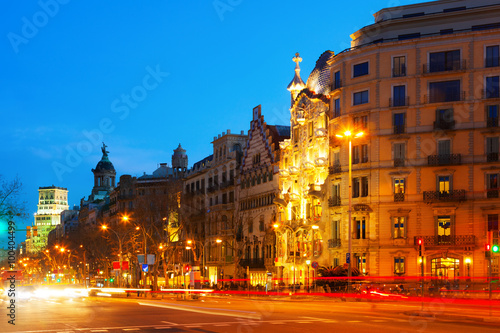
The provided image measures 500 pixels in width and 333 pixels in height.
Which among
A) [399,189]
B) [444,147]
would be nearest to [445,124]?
[444,147]

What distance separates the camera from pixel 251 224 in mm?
89938

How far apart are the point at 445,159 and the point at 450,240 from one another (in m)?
7.14

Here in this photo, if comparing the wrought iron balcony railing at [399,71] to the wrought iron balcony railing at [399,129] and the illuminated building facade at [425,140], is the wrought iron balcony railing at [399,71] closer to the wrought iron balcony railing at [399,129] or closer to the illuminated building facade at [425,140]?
the illuminated building facade at [425,140]

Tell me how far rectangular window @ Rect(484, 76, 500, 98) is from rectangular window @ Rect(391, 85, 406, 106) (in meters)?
7.21

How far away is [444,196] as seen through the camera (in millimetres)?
60875

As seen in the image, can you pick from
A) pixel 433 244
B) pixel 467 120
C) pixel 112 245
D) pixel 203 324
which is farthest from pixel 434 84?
pixel 112 245

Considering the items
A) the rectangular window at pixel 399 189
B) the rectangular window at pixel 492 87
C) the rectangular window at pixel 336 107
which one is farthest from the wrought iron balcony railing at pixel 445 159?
the rectangular window at pixel 336 107

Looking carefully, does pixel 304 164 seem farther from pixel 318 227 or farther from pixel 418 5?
pixel 418 5

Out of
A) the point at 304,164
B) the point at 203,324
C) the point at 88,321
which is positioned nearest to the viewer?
the point at 203,324

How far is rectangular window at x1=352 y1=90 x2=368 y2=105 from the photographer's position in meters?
65.2

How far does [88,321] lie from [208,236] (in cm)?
7429

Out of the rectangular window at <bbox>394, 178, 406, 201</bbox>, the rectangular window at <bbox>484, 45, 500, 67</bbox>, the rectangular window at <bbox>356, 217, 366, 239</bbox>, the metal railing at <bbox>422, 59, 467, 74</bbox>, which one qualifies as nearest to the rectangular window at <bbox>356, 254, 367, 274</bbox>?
the rectangular window at <bbox>356, 217, 366, 239</bbox>

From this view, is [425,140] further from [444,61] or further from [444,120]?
[444,61]

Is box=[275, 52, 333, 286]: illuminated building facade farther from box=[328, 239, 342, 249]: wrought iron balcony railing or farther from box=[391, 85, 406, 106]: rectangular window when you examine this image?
box=[391, 85, 406, 106]: rectangular window
